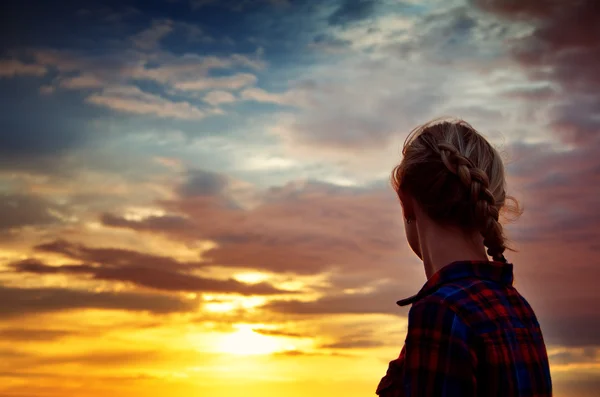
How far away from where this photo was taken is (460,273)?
12.4ft

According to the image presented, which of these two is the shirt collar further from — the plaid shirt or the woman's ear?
the woman's ear

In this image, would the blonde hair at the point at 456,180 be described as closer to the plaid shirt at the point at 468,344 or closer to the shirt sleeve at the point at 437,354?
the plaid shirt at the point at 468,344

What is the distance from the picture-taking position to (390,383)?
12.4ft

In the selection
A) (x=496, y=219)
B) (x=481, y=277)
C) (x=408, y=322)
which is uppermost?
(x=496, y=219)

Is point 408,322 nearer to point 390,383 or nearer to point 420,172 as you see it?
point 390,383

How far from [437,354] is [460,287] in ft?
1.40

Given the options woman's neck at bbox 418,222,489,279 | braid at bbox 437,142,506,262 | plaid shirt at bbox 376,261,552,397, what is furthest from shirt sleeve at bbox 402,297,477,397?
braid at bbox 437,142,506,262

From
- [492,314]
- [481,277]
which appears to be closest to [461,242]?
[481,277]

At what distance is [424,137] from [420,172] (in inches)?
11.1

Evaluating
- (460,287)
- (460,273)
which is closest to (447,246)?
(460,273)

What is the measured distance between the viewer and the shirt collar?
375 cm

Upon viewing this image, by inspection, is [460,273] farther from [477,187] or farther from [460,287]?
[477,187]

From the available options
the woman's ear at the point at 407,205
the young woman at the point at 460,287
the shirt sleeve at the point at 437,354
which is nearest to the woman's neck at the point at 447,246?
the young woman at the point at 460,287

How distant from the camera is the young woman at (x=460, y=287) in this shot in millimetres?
3426
